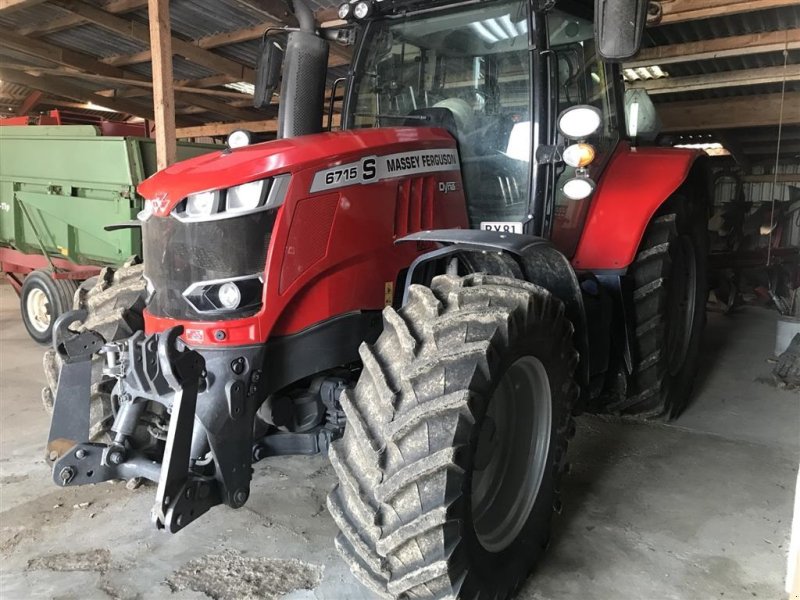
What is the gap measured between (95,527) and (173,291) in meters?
1.28

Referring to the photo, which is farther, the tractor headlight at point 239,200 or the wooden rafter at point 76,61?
the wooden rafter at point 76,61

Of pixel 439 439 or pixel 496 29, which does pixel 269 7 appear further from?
pixel 439 439

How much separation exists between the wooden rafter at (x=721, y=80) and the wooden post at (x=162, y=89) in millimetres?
4145

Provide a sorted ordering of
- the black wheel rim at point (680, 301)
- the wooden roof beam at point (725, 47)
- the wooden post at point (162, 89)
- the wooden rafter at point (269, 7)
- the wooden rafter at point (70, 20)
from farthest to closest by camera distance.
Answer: the wooden rafter at point (70, 20) < the wooden rafter at point (269, 7) < the wooden roof beam at point (725, 47) < the wooden post at point (162, 89) < the black wheel rim at point (680, 301)

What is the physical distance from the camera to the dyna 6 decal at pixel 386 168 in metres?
2.28

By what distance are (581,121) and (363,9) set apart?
4.22 feet

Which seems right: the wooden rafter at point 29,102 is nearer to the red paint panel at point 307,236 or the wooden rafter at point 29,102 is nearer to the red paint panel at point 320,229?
the red paint panel at point 320,229

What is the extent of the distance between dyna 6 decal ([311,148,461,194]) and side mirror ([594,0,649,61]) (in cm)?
77

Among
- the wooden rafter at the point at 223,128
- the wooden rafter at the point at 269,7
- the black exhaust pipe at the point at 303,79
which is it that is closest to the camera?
the black exhaust pipe at the point at 303,79

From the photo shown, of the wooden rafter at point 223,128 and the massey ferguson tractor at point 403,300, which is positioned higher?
the wooden rafter at point 223,128

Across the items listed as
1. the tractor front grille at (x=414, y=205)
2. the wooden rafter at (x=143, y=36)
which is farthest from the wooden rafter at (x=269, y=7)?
the tractor front grille at (x=414, y=205)

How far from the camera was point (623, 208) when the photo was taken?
3.26m

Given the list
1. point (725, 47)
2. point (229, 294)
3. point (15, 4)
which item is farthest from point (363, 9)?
point (15, 4)

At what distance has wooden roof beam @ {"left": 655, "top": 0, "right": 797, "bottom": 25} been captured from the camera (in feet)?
15.6
